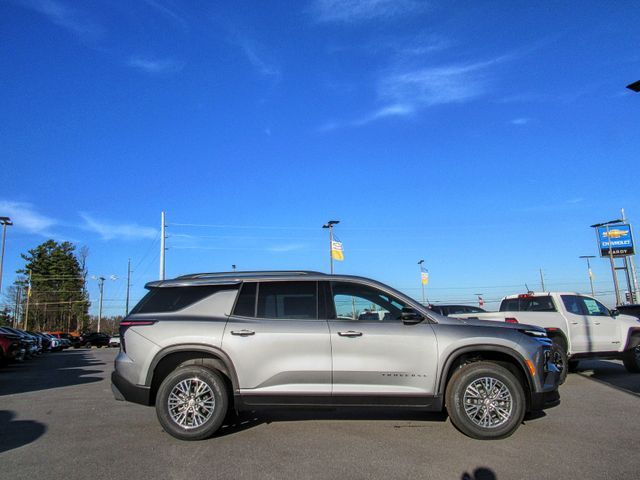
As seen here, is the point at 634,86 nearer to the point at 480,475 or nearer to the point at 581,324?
the point at 581,324

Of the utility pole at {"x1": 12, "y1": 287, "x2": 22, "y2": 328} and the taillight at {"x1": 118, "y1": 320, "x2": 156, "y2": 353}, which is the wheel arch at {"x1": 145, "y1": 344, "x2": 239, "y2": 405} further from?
the utility pole at {"x1": 12, "y1": 287, "x2": 22, "y2": 328}

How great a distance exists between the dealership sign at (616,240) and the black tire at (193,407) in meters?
50.2

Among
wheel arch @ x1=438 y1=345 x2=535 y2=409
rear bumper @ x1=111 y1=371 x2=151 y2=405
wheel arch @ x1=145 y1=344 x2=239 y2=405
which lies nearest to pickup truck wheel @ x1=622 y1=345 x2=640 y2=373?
wheel arch @ x1=438 y1=345 x2=535 y2=409

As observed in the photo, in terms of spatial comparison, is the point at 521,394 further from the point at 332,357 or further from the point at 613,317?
the point at 613,317

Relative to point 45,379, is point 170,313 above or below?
above

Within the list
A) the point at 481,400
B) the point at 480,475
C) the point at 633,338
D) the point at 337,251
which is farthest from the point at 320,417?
the point at 337,251

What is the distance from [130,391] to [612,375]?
10969mm

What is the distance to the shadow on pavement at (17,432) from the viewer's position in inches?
231

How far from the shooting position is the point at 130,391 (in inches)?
238

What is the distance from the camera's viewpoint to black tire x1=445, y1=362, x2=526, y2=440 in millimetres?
5738

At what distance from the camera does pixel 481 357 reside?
6.09 metres

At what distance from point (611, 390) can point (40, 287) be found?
8010 cm

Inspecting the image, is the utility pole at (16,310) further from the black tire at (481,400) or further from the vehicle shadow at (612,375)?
the black tire at (481,400)

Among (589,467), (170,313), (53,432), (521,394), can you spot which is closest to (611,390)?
(521,394)
